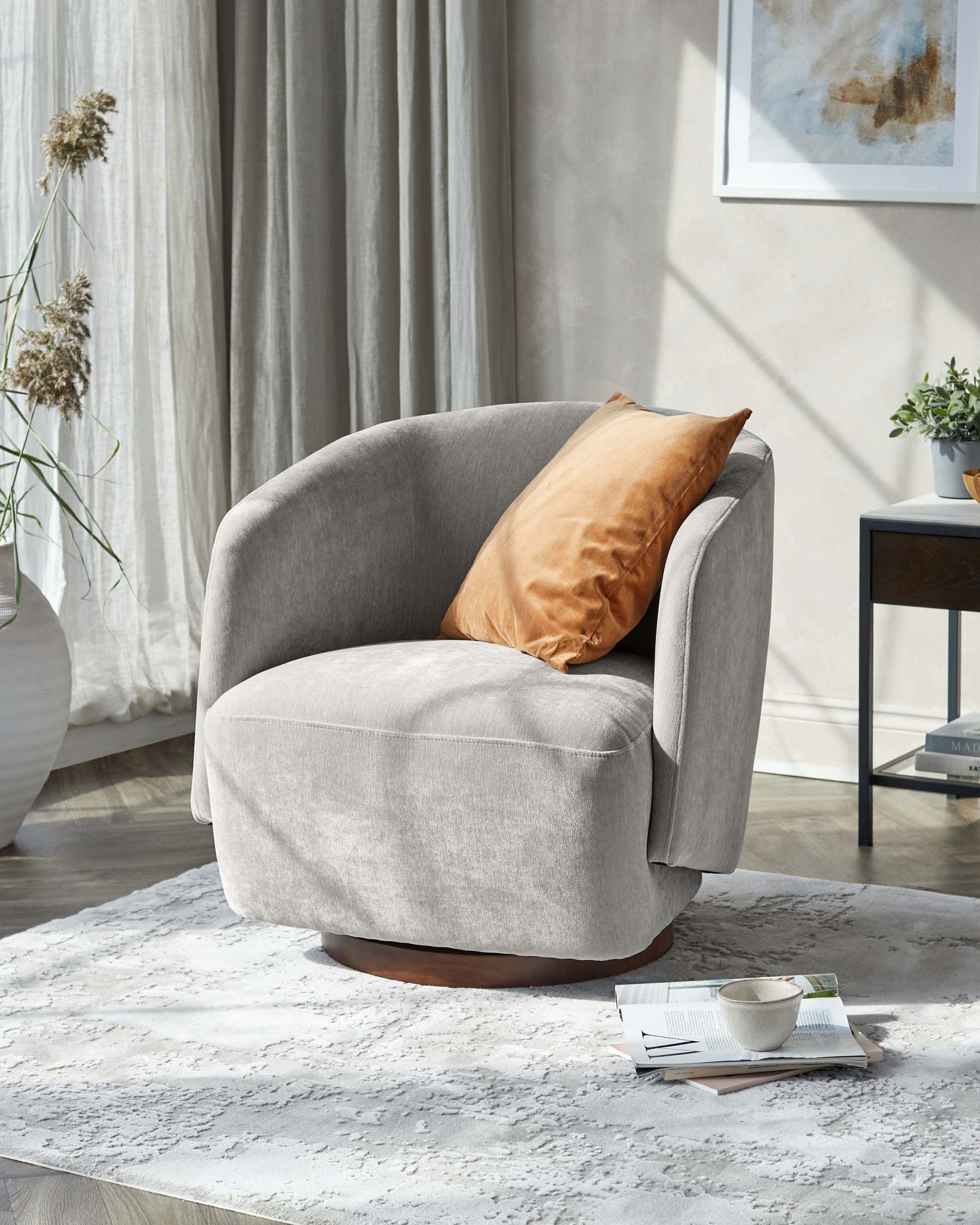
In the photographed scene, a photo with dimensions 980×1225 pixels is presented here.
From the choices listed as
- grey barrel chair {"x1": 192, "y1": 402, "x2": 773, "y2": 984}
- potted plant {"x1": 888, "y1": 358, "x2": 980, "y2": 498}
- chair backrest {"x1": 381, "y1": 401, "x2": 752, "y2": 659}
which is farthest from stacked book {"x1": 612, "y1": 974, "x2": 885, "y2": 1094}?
potted plant {"x1": 888, "y1": 358, "x2": 980, "y2": 498}

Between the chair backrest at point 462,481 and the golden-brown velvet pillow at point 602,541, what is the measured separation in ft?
0.84

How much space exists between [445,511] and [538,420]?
23 cm

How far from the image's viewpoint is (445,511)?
2854 millimetres

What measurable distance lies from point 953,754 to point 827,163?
1310 millimetres

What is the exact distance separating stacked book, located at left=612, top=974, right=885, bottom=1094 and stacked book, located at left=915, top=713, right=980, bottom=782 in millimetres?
974

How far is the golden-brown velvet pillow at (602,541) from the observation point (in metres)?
2.43

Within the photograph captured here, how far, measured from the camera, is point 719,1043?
2111 millimetres

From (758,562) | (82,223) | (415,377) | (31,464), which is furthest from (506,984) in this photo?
(82,223)

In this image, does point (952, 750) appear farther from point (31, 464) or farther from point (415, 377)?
point (31, 464)

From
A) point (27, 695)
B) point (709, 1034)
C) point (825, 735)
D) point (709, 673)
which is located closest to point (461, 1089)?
point (709, 1034)

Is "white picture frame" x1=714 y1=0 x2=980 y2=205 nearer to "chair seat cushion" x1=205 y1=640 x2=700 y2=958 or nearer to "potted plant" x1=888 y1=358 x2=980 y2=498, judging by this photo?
"potted plant" x1=888 y1=358 x2=980 y2=498

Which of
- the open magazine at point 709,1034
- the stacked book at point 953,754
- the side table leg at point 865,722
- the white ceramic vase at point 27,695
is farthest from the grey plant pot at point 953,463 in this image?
the white ceramic vase at point 27,695

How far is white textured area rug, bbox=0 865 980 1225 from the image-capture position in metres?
1.80

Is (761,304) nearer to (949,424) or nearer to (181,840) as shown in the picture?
(949,424)
